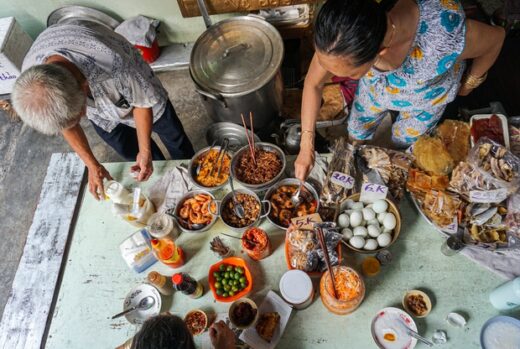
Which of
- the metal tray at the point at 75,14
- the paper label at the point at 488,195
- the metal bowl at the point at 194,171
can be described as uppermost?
the metal tray at the point at 75,14

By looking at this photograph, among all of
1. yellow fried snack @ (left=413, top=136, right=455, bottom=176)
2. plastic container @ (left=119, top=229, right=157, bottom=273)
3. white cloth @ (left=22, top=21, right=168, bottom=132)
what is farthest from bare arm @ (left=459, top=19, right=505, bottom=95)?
plastic container @ (left=119, top=229, right=157, bottom=273)

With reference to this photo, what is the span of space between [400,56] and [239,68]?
1.44 m

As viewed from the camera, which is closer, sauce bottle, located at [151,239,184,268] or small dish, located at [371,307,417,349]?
small dish, located at [371,307,417,349]

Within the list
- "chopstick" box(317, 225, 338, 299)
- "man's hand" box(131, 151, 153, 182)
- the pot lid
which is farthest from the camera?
the pot lid

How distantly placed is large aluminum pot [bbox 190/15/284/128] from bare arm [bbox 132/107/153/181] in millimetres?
603

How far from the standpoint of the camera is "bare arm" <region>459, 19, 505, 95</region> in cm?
160

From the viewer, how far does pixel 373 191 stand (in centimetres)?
178

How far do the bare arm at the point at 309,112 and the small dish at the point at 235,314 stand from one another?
0.72 meters

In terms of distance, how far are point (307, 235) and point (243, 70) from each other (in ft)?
5.37

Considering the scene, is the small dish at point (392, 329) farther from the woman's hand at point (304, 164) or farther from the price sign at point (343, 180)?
the woman's hand at point (304, 164)

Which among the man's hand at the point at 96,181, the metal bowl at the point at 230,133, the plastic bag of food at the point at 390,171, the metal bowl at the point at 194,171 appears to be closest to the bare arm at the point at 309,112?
the plastic bag of food at the point at 390,171

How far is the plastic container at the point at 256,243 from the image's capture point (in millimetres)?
1753

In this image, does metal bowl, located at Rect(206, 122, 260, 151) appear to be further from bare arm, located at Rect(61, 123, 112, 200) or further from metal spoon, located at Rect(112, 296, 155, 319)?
metal spoon, located at Rect(112, 296, 155, 319)

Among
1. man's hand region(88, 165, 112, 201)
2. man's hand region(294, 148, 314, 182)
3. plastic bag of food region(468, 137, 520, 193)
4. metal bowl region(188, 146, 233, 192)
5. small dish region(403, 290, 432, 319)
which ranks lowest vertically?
small dish region(403, 290, 432, 319)
